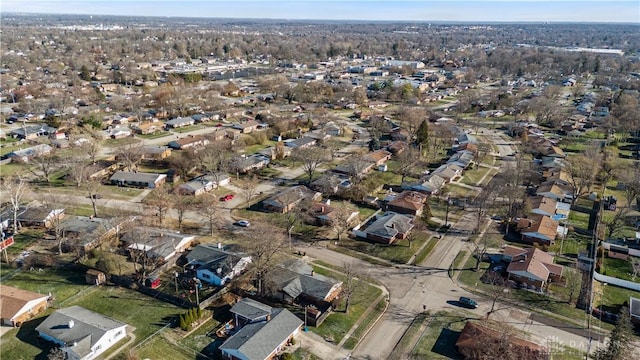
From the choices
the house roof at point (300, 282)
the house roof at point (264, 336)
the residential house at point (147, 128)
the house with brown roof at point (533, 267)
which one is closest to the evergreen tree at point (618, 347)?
the house with brown roof at point (533, 267)

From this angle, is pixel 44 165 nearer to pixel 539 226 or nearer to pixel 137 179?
pixel 137 179

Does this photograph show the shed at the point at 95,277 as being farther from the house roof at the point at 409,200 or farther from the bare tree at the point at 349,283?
the house roof at the point at 409,200

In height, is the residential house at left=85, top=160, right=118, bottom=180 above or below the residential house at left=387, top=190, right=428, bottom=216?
above

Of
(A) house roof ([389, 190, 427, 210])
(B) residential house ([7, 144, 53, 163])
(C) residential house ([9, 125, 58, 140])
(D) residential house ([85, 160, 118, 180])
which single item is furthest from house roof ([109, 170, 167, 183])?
(A) house roof ([389, 190, 427, 210])

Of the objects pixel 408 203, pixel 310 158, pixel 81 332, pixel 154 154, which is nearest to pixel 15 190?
pixel 154 154

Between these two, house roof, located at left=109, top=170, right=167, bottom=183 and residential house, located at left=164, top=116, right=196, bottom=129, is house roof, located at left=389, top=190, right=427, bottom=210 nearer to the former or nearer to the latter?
house roof, located at left=109, top=170, right=167, bottom=183
